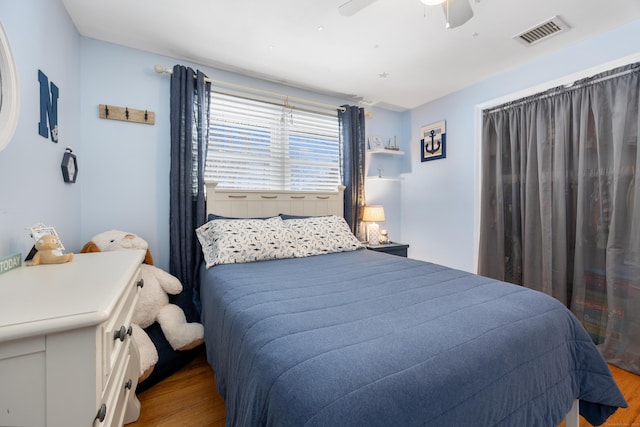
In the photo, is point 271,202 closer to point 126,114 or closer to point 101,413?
point 126,114

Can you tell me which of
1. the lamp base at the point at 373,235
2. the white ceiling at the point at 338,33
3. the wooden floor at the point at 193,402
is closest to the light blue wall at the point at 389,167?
the lamp base at the point at 373,235

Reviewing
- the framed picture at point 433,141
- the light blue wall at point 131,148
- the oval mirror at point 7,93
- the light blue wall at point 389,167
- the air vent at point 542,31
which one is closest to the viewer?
the oval mirror at point 7,93

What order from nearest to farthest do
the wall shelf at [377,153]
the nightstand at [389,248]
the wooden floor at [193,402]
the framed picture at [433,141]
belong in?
the wooden floor at [193,402]
the nightstand at [389,248]
the framed picture at [433,141]
the wall shelf at [377,153]

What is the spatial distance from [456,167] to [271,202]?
7.01 feet

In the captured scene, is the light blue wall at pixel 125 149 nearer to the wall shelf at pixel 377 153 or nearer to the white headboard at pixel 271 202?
the white headboard at pixel 271 202

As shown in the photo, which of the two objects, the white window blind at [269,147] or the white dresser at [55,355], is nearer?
the white dresser at [55,355]

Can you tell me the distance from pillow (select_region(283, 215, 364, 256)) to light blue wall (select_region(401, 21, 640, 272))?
1360 millimetres

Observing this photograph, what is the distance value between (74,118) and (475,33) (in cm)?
303

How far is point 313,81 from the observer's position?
2844 millimetres

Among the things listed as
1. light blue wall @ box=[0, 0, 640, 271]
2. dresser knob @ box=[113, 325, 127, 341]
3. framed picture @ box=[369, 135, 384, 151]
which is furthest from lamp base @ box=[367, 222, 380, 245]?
dresser knob @ box=[113, 325, 127, 341]

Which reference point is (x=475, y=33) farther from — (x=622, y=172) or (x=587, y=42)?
(x=622, y=172)

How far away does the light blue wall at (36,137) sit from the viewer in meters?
1.14

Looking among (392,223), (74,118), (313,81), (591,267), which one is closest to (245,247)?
(74,118)

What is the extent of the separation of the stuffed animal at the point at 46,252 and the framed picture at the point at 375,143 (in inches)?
119
